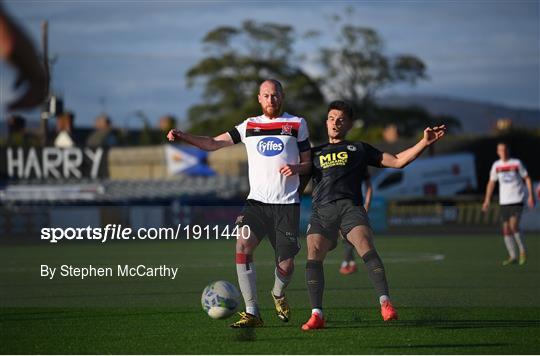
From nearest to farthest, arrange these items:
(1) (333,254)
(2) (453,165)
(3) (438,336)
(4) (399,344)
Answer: (4) (399,344)
(3) (438,336)
(1) (333,254)
(2) (453,165)

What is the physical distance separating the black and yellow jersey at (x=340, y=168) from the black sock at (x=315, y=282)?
25.9 inches

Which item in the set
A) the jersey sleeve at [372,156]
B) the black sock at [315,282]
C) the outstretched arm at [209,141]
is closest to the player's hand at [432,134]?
the jersey sleeve at [372,156]

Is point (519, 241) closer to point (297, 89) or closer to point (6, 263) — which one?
point (6, 263)

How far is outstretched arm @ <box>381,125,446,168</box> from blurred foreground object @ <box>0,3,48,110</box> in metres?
5.88

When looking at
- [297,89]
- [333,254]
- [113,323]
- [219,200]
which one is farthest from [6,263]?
[297,89]

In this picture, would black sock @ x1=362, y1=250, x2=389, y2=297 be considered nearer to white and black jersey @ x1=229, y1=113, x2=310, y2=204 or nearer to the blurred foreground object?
white and black jersey @ x1=229, y1=113, x2=310, y2=204

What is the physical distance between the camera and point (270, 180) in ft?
33.2

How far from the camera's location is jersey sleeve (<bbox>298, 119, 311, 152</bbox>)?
398 inches

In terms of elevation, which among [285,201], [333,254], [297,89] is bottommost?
[333,254]

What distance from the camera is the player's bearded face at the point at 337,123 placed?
10234mm

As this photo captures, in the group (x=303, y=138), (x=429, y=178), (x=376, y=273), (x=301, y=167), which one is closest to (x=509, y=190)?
(x=376, y=273)

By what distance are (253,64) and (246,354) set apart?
7341 cm

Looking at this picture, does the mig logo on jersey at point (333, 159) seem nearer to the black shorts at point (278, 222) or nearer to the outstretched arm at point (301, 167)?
the outstretched arm at point (301, 167)

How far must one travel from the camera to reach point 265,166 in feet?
33.1
